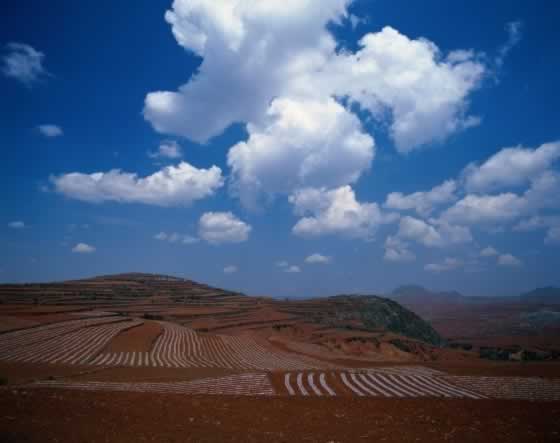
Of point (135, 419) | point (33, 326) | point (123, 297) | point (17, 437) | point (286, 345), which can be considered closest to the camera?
point (17, 437)

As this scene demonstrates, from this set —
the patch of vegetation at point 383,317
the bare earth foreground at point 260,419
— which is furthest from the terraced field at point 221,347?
the bare earth foreground at point 260,419

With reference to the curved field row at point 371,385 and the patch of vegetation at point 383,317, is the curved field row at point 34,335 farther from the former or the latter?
the patch of vegetation at point 383,317

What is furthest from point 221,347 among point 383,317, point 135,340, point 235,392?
point 383,317

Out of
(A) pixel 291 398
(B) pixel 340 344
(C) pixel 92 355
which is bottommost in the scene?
(B) pixel 340 344

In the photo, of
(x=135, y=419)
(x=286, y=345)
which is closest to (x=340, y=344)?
(x=286, y=345)

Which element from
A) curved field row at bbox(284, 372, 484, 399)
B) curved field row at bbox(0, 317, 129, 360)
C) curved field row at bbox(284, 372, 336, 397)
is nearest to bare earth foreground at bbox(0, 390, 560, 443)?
curved field row at bbox(284, 372, 336, 397)

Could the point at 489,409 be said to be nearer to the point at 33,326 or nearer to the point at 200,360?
the point at 200,360

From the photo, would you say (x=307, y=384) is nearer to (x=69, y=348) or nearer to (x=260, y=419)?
(x=260, y=419)
